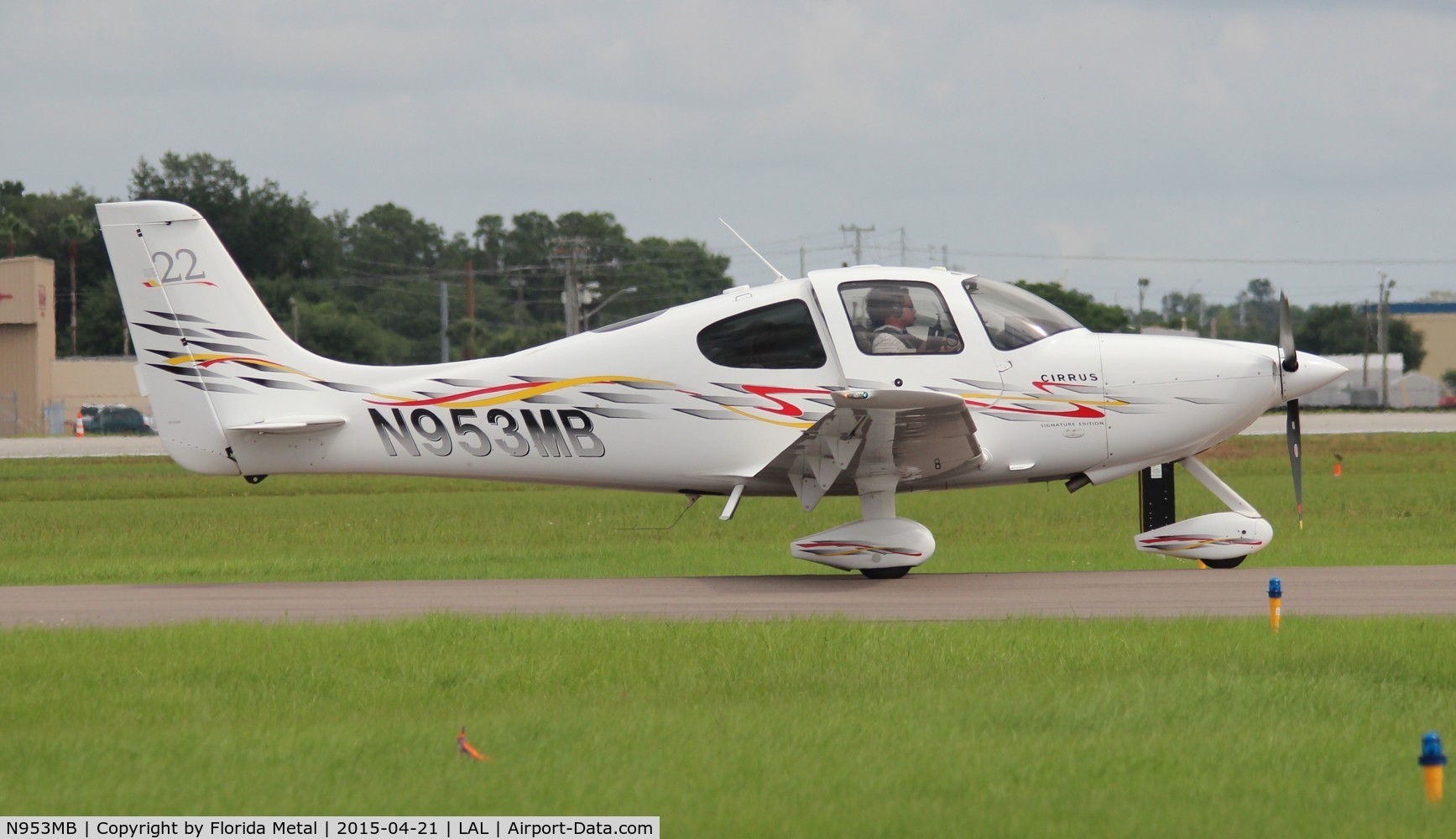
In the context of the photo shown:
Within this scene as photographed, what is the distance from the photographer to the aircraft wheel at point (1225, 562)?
11773mm

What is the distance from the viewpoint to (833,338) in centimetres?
1120

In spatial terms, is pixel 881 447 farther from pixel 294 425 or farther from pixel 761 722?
pixel 761 722

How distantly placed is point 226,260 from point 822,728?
819cm

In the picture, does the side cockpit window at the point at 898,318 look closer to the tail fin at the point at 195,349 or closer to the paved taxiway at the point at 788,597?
the paved taxiway at the point at 788,597

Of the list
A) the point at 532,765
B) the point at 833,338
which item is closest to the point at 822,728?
the point at 532,765

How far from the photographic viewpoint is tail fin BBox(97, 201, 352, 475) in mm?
11789

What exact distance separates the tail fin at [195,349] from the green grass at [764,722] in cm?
329

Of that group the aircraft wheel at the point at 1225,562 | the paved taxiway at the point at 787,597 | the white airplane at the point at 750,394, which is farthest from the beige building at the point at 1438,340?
the paved taxiway at the point at 787,597

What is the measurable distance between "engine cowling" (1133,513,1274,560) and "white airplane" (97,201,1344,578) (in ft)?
0.05

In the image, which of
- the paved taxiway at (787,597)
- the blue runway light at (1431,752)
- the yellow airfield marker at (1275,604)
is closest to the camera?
the blue runway light at (1431,752)

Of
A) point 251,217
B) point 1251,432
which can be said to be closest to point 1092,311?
point 1251,432

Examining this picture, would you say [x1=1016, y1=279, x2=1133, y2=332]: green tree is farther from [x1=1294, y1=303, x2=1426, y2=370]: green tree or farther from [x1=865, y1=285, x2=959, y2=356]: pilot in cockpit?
[x1=865, y1=285, x2=959, y2=356]: pilot in cockpit

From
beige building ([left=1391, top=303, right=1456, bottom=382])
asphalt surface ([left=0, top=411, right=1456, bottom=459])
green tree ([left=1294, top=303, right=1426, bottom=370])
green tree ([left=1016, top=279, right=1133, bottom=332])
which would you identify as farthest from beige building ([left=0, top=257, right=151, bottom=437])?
beige building ([left=1391, top=303, right=1456, bottom=382])

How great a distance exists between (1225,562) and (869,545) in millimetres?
3145
